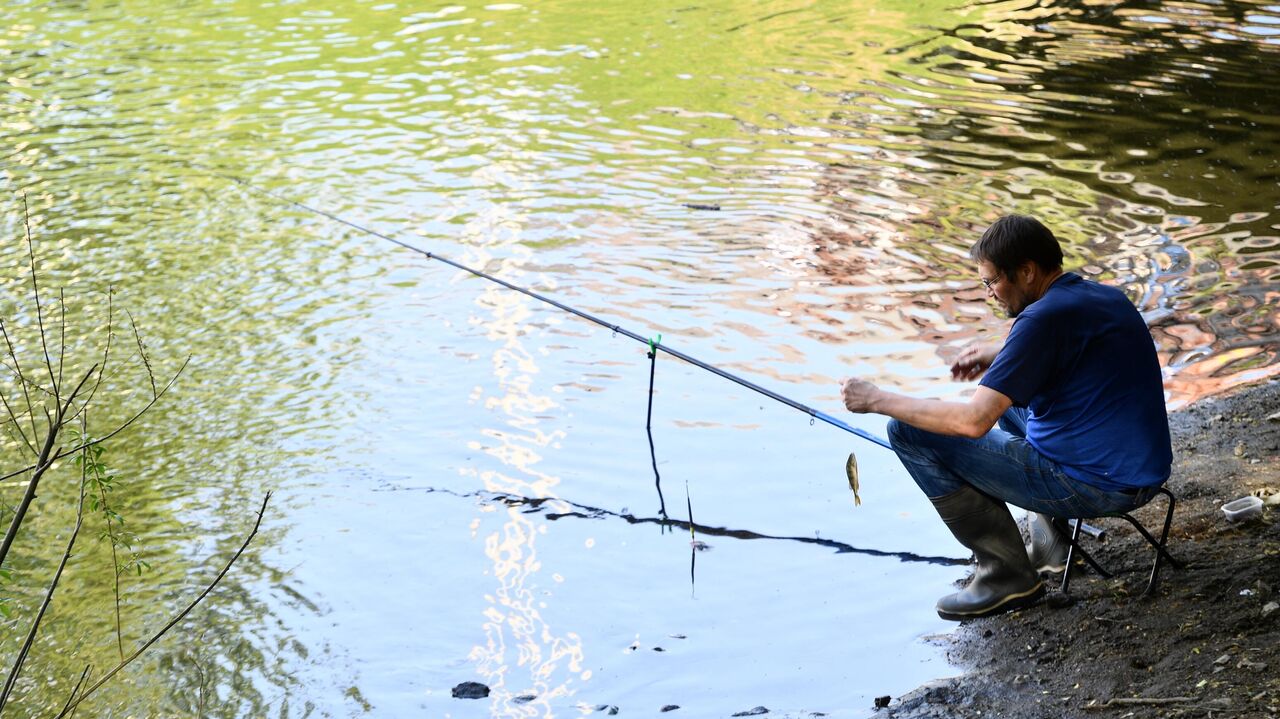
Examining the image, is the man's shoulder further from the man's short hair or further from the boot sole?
the boot sole

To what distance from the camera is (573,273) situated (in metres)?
7.25

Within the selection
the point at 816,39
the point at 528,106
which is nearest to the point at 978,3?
the point at 816,39

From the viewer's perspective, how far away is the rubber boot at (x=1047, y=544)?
3.66m

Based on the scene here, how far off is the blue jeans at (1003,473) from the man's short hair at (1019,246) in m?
0.46

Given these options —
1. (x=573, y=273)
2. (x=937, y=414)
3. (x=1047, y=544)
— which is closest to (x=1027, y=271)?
(x=937, y=414)

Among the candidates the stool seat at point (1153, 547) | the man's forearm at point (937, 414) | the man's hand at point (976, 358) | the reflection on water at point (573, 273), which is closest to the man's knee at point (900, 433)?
the man's forearm at point (937, 414)

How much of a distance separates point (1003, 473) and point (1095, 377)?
0.35 m

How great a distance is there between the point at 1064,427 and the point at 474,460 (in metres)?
2.61

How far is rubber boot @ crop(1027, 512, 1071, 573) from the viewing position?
12.0 ft

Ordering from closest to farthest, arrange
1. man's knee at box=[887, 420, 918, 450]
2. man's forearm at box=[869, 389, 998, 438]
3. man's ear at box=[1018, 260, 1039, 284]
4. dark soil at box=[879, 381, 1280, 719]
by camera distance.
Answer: dark soil at box=[879, 381, 1280, 719] < man's forearm at box=[869, 389, 998, 438] < man's ear at box=[1018, 260, 1039, 284] < man's knee at box=[887, 420, 918, 450]

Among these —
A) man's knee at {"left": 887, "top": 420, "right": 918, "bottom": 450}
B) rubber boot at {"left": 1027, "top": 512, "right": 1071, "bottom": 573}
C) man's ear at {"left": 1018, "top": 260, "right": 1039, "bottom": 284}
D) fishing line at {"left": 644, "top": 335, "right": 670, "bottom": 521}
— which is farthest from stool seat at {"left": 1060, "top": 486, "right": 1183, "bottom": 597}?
fishing line at {"left": 644, "top": 335, "right": 670, "bottom": 521}

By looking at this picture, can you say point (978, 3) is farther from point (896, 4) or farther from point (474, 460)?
point (474, 460)

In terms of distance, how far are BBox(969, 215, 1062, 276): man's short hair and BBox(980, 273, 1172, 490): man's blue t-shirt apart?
0.07 m

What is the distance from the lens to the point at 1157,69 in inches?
423
